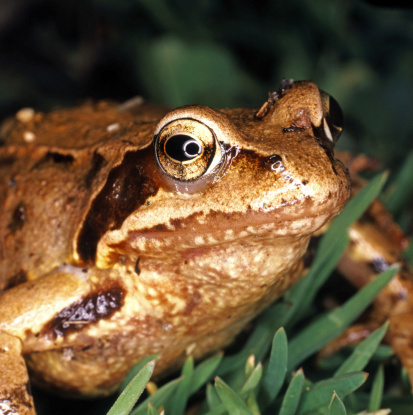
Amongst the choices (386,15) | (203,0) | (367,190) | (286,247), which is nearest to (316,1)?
(386,15)

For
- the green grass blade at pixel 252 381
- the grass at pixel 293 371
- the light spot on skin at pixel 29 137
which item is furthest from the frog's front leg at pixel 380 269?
the light spot on skin at pixel 29 137

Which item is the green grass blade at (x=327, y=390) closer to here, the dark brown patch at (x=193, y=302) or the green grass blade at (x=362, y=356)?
the green grass blade at (x=362, y=356)

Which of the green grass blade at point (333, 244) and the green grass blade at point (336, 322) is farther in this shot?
the green grass blade at point (333, 244)

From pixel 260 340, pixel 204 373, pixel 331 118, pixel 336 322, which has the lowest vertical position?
pixel 204 373

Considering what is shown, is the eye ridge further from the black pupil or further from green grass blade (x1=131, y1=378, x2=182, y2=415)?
green grass blade (x1=131, y1=378, x2=182, y2=415)

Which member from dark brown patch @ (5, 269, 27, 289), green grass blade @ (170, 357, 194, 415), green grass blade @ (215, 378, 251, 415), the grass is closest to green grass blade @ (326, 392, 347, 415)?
the grass

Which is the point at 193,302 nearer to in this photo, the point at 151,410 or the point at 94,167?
the point at 151,410

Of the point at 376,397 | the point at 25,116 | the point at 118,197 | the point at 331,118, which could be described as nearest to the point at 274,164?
the point at 331,118
